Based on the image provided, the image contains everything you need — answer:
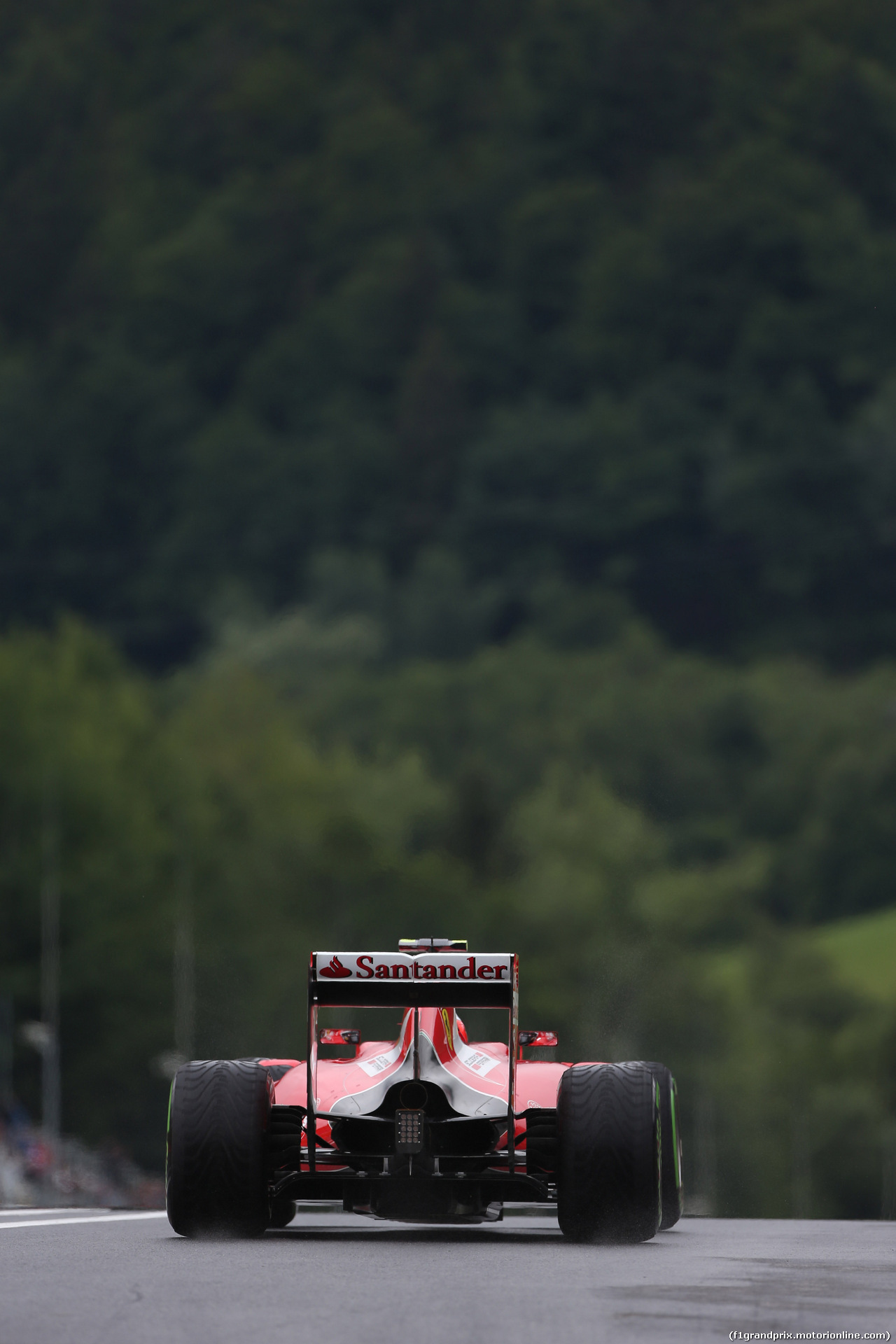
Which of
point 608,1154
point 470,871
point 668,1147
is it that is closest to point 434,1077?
point 608,1154

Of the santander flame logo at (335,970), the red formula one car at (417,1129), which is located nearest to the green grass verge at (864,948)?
the red formula one car at (417,1129)

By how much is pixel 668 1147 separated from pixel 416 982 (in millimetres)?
2197

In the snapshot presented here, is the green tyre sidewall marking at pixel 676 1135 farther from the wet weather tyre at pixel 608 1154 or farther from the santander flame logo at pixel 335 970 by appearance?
the santander flame logo at pixel 335 970

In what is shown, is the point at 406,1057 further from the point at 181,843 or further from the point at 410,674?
the point at 410,674

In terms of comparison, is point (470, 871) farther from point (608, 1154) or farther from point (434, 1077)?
point (608, 1154)

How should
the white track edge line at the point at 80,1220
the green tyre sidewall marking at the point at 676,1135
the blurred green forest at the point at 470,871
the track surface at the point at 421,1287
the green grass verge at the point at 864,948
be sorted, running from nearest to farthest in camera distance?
the track surface at the point at 421,1287, the green tyre sidewall marking at the point at 676,1135, the white track edge line at the point at 80,1220, the blurred green forest at the point at 470,871, the green grass verge at the point at 864,948

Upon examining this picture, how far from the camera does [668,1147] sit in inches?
635

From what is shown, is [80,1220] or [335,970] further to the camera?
[80,1220]

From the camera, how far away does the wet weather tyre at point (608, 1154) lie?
1434cm

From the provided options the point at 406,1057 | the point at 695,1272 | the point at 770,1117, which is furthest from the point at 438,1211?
the point at 770,1117

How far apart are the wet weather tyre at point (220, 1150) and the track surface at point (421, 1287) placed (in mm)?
225

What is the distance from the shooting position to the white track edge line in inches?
646

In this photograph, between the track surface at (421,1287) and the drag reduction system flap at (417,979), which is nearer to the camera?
the track surface at (421,1287)

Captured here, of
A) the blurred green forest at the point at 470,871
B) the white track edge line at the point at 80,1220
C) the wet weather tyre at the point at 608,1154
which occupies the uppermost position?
the blurred green forest at the point at 470,871
